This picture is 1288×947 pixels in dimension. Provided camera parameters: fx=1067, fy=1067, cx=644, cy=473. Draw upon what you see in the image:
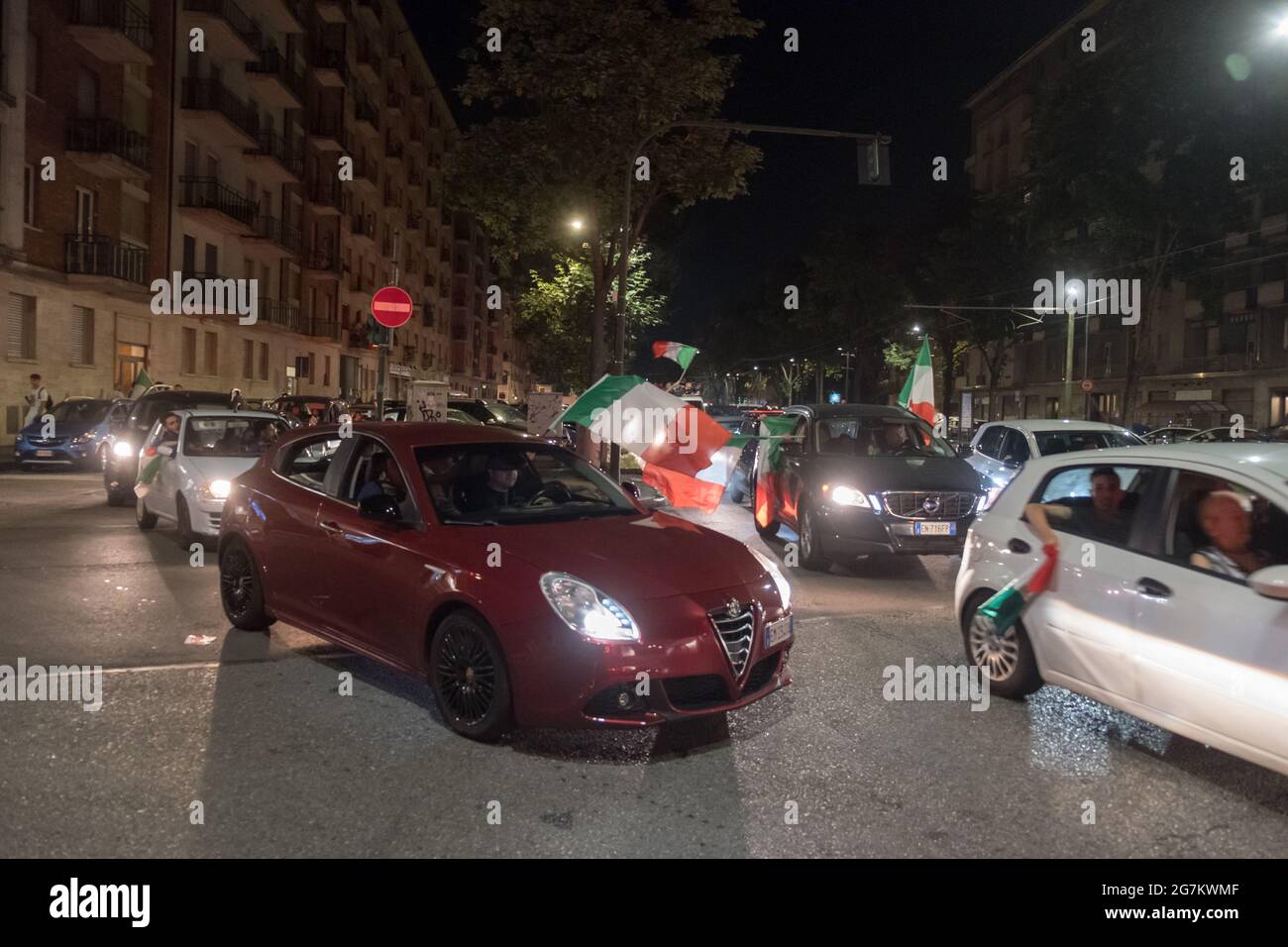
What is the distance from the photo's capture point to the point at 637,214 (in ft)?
78.5

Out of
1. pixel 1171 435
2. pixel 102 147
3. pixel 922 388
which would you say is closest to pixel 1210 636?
pixel 922 388

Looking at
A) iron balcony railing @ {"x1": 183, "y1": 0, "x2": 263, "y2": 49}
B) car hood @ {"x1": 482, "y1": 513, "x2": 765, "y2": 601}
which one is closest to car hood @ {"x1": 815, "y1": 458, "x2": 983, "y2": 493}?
car hood @ {"x1": 482, "y1": 513, "x2": 765, "y2": 601}

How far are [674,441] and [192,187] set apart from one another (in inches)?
1068

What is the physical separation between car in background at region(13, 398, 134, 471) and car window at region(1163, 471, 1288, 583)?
20.7 meters

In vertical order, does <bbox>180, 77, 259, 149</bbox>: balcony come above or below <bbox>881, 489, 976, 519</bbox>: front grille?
above

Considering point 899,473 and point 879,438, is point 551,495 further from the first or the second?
point 879,438

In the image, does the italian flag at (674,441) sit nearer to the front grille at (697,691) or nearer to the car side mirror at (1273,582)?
the front grille at (697,691)

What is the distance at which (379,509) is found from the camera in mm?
5547

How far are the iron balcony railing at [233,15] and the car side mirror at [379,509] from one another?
106 ft

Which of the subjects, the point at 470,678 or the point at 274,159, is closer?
the point at 470,678

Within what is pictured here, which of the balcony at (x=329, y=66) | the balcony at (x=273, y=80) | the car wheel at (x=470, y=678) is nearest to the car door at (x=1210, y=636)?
the car wheel at (x=470, y=678)

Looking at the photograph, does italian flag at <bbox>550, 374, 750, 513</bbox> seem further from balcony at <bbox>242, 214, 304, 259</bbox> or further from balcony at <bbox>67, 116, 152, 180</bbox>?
balcony at <bbox>242, 214, 304, 259</bbox>

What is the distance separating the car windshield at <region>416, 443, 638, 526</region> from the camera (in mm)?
5715

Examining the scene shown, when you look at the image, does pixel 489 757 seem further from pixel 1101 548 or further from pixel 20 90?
pixel 20 90
